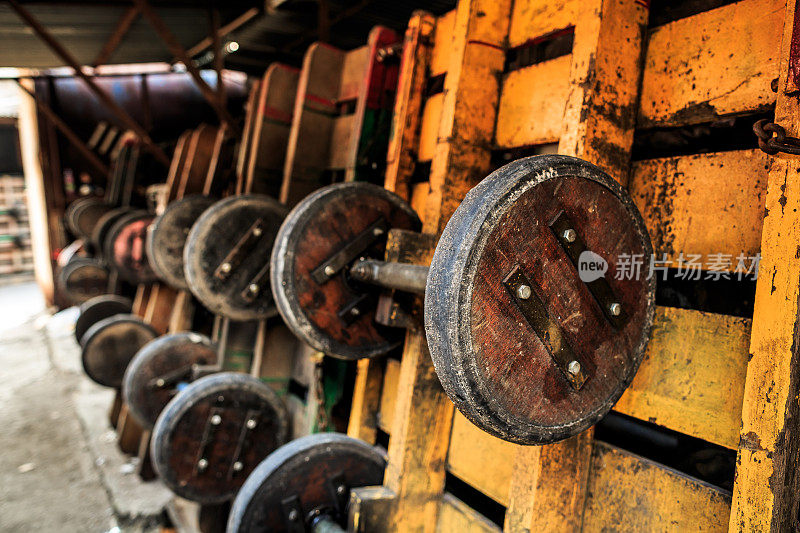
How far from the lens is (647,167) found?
1448 mm

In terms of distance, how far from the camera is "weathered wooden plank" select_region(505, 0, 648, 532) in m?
1.33

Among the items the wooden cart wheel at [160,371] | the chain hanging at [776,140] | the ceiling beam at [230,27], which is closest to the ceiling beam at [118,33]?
the ceiling beam at [230,27]

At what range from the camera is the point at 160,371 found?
3.71m

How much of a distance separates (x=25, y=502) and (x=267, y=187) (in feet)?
9.41

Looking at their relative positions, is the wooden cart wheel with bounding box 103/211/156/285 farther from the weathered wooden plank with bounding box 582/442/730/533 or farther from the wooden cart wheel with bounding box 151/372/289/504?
the weathered wooden plank with bounding box 582/442/730/533


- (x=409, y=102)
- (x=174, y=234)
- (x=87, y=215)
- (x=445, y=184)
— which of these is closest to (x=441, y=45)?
(x=409, y=102)

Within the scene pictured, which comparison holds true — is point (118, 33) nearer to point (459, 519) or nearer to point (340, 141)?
point (340, 141)

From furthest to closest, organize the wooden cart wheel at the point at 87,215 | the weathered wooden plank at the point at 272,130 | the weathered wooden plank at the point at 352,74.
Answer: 1. the wooden cart wheel at the point at 87,215
2. the weathered wooden plank at the point at 272,130
3. the weathered wooden plank at the point at 352,74

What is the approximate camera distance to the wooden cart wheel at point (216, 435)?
2672 mm

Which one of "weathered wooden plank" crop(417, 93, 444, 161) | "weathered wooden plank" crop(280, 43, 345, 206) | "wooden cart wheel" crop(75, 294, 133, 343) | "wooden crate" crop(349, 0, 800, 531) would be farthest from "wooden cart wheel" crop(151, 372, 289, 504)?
"wooden cart wheel" crop(75, 294, 133, 343)

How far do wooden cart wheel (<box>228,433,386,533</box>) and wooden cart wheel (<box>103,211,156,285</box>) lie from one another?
4.10 m

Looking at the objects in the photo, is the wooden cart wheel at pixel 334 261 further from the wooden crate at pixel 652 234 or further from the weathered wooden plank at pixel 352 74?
the weathered wooden plank at pixel 352 74

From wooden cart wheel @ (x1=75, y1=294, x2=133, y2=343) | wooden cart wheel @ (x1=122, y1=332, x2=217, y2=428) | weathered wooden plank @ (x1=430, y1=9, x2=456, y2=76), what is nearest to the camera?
weathered wooden plank @ (x1=430, y1=9, x2=456, y2=76)

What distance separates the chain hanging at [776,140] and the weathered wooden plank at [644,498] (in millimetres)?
746
